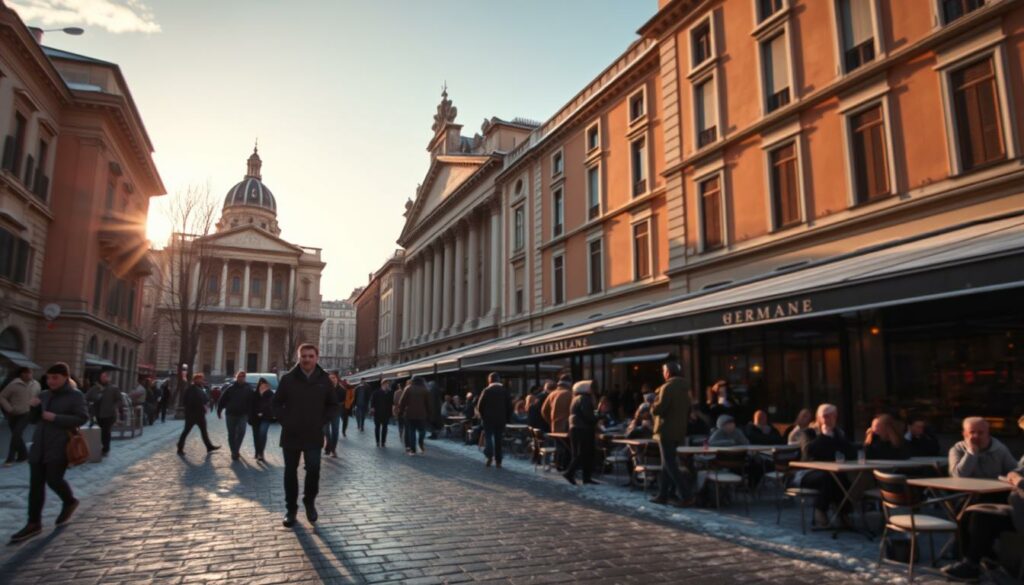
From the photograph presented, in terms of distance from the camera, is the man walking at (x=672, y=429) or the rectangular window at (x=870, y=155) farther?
the rectangular window at (x=870, y=155)

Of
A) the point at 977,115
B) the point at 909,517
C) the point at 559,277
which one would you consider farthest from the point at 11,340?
the point at 977,115

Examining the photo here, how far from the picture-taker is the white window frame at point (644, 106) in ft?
70.5

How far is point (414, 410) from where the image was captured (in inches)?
561

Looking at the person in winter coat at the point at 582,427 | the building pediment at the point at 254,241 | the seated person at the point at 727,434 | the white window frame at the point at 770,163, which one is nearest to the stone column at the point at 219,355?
the building pediment at the point at 254,241

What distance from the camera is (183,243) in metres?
29.0

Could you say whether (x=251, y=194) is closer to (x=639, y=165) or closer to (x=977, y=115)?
(x=639, y=165)

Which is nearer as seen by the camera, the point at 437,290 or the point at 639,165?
the point at 639,165

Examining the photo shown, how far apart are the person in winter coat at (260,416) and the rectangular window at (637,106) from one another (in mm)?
15196

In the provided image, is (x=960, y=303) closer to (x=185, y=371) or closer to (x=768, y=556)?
(x=768, y=556)

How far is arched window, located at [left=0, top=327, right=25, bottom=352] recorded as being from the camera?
22945mm

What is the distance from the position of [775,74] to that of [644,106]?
6173mm

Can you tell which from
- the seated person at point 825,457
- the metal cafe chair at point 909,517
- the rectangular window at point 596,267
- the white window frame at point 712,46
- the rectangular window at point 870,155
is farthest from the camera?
the rectangular window at point 596,267

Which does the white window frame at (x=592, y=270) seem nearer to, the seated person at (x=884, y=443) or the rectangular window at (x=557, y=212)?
the rectangular window at (x=557, y=212)

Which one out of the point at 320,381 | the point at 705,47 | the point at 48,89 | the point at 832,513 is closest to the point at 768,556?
the point at 832,513
